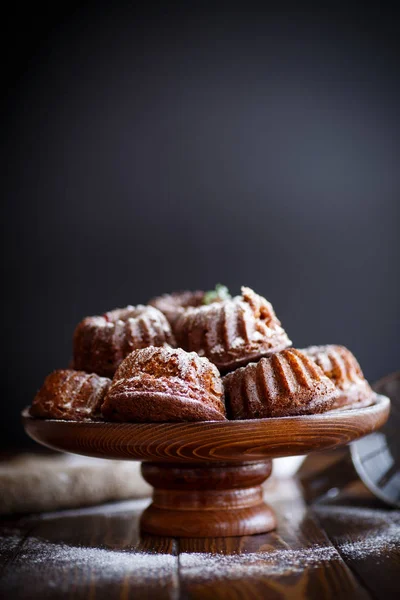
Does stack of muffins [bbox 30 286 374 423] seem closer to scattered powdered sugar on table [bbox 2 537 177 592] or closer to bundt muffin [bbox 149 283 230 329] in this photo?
bundt muffin [bbox 149 283 230 329]

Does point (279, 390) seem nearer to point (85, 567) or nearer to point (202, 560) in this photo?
point (202, 560)

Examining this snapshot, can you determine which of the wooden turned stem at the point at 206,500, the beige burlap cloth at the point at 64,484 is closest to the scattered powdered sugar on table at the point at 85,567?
the wooden turned stem at the point at 206,500

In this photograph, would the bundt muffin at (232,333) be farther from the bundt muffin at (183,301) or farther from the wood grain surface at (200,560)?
the wood grain surface at (200,560)

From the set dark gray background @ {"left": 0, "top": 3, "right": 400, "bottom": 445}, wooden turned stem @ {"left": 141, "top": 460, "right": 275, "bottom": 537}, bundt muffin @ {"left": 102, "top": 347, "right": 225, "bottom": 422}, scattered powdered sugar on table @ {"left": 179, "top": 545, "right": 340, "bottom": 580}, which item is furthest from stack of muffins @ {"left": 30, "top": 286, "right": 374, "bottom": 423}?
dark gray background @ {"left": 0, "top": 3, "right": 400, "bottom": 445}

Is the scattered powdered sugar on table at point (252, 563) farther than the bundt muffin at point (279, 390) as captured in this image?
No

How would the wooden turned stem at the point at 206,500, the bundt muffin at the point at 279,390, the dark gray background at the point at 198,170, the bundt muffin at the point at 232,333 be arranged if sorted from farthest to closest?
the dark gray background at the point at 198,170 < the bundt muffin at the point at 232,333 < the wooden turned stem at the point at 206,500 < the bundt muffin at the point at 279,390

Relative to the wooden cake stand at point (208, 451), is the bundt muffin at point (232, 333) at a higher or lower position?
higher

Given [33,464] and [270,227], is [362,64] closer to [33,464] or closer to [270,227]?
[270,227]

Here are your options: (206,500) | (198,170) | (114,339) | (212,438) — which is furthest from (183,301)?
(198,170)
